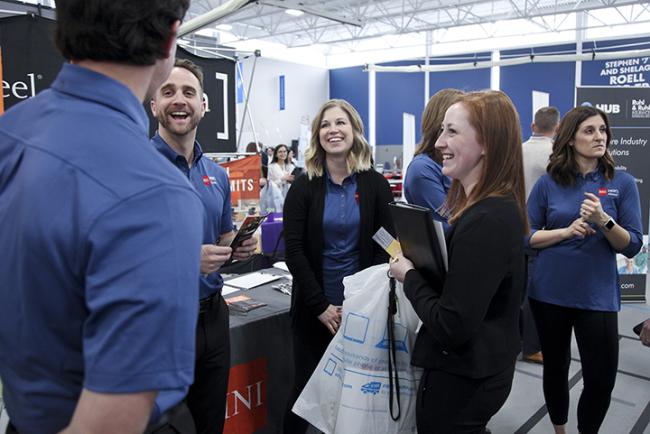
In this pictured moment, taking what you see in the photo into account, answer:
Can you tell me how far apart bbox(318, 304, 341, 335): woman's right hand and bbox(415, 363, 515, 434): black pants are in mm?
648

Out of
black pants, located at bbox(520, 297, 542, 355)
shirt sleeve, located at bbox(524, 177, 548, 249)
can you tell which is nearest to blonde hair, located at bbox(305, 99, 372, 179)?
shirt sleeve, located at bbox(524, 177, 548, 249)

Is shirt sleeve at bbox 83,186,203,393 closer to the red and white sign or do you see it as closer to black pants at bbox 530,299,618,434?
the red and white sign

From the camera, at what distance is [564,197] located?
2.27 metres

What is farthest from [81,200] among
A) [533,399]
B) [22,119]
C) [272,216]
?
[272,216]

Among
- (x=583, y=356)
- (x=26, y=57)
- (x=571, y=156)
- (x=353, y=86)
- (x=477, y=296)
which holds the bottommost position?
(x=583, y=356)

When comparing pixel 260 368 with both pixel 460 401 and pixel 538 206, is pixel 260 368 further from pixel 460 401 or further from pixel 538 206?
pixel 538 206

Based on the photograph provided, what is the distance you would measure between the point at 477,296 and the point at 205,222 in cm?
95

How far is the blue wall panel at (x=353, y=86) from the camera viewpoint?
1675 centimetres

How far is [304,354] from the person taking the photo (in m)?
2.10

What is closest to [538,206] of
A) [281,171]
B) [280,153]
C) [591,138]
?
[591,138]

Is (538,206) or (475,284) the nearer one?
(475,284)

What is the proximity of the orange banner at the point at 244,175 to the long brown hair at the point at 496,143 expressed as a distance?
2768 millimetres

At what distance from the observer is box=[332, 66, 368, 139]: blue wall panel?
55.0ft

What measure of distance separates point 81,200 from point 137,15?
246mm
